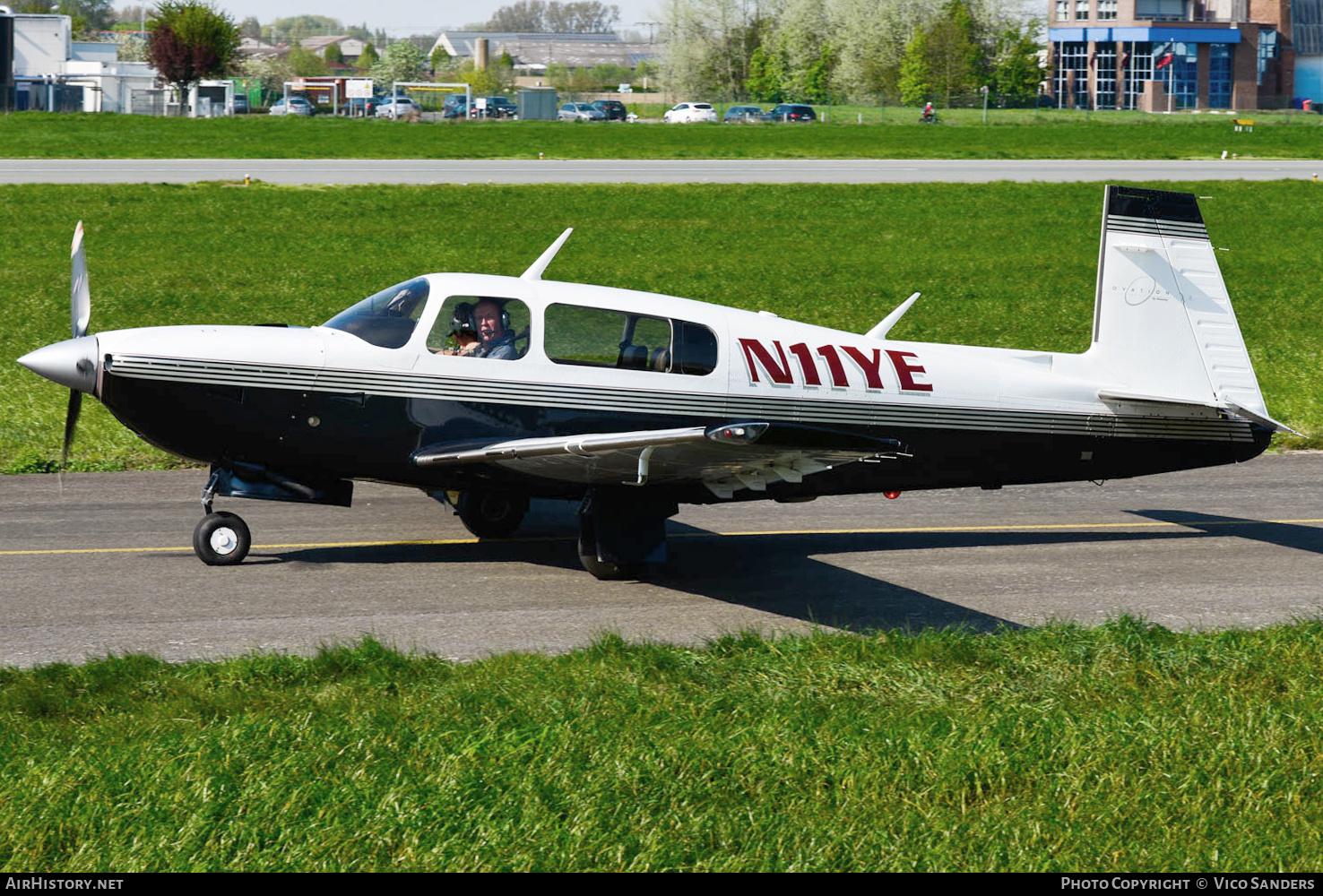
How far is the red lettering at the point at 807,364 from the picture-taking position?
10.3 m

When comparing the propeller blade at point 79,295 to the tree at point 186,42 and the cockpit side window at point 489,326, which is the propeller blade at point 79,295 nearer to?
the cockpit side window at point 489,326

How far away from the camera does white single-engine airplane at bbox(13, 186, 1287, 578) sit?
9.64 m

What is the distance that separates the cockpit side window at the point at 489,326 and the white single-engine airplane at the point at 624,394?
0.05 ft

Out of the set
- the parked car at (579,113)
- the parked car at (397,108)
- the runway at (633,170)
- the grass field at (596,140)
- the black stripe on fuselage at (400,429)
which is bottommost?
the black stripe on fuselage at (400,429)

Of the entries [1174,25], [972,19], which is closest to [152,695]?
[972,19]

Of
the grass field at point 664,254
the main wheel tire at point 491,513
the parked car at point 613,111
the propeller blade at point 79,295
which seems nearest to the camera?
the propeller blade at point 79,295

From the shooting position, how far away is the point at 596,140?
49.5m

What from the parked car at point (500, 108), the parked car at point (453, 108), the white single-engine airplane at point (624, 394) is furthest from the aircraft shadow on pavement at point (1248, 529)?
the parked car at point (500, 108)

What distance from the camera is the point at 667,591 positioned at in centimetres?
990

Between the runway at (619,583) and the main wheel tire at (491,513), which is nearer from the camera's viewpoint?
the runway at (619,583)

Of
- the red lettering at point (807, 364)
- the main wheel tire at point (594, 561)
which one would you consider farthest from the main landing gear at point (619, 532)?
the red lettering at point (807, 364)

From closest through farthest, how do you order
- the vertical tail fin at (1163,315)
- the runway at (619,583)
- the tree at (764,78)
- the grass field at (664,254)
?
the runway at (619,583), the vertical tail fin at (1163,315), the grass field at (664,254), the tree at (764,78)

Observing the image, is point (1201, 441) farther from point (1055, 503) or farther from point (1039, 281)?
point (1039, 281)

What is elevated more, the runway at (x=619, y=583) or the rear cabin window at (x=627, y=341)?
the rear cabin window at (x=627, y=341)
